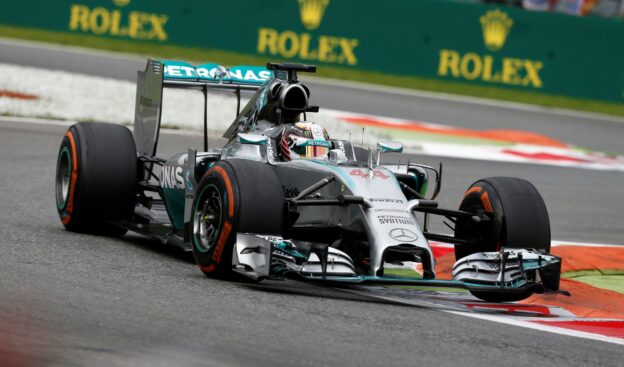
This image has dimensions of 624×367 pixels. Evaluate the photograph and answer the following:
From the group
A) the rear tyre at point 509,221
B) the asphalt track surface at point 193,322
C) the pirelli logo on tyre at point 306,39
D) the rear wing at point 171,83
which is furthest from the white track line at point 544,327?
the pirelli logo on tyre at point 306,39

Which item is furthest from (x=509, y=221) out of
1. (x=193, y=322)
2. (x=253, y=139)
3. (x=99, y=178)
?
(x=99, y=178)

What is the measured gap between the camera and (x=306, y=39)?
82.9ft

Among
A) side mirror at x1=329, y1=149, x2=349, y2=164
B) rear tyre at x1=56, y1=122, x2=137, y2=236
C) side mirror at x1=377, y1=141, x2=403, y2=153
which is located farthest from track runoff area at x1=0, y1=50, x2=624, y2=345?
rear tyre at x1=56, y1=122, x2=137, y2=236

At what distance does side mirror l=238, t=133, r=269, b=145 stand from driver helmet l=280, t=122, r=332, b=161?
8.3 inches

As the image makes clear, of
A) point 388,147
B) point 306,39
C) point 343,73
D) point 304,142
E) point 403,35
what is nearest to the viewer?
point 304,142

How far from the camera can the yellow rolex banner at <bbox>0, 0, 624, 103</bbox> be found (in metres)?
24.8

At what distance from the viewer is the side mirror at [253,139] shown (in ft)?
27.4

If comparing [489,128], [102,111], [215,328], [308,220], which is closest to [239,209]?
[308,220]

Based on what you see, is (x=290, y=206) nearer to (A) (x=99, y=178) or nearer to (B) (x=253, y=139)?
(B) (x=253, y=139)

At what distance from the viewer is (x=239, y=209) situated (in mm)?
7539

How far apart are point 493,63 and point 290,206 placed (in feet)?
58.8

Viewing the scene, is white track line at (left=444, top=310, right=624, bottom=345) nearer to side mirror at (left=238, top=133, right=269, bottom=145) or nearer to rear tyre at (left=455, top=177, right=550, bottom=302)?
rear tyre at (left=455, top=177, right=550, bottom=302)

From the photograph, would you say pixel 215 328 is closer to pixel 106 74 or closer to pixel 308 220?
pixel 308 220

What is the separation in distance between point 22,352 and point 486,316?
9.62 feet
